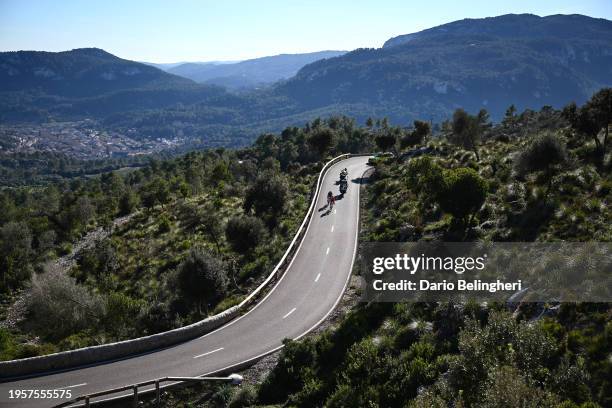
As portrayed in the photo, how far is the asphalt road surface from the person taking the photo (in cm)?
1922

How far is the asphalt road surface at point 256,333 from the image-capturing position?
63.1 ft

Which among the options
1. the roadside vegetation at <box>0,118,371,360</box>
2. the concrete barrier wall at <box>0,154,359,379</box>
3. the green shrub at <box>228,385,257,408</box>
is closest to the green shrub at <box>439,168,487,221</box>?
the concrete barrier wall at <box>0,154,359,379</box>

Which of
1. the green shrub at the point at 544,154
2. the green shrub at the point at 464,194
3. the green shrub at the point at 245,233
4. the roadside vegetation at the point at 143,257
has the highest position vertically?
the green shrub at the point at 544,154

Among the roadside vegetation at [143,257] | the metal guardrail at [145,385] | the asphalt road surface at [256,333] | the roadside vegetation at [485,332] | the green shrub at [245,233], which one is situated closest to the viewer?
the roadside vegetation at [485,332]

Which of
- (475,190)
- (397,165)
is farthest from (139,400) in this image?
(397,165)

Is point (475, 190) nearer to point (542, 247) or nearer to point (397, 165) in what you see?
point (542, 247)

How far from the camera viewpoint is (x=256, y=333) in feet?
76.1

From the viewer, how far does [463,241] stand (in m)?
24.3

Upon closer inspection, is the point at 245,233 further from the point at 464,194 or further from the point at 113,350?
the point at 464,194

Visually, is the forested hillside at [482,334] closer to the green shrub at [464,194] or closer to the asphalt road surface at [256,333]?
the green shrub at [464,194]

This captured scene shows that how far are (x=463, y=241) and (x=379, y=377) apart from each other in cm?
1145

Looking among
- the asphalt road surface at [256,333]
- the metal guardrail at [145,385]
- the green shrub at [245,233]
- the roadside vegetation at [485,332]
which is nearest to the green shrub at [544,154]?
the roadside vegetation at [485,332]

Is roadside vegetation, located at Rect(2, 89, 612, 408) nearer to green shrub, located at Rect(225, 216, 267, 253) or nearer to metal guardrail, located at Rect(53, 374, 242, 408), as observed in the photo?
green shrub, located at Rect(225, 216, 267, 253)

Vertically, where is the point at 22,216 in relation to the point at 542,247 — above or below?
below
